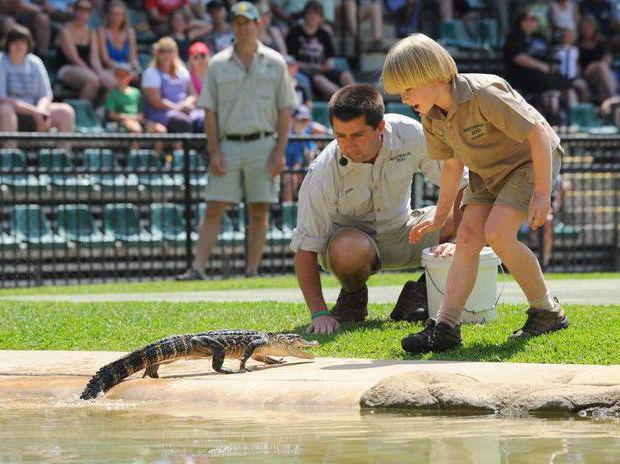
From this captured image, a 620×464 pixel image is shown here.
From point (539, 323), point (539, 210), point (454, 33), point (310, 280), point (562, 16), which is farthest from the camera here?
point (454, 33)

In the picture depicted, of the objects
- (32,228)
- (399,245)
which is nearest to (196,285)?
(32,228)

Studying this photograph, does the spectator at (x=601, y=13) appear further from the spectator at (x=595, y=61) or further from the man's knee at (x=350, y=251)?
the man's knee at (x=350, y=251)

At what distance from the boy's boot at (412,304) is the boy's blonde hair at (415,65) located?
162 cm

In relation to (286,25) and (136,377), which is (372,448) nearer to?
(136,377)

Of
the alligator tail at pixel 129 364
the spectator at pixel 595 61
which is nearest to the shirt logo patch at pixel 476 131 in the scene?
the alligator tail at pixel 129 364

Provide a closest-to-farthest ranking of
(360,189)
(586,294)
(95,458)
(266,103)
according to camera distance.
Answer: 1. (95,458)
2. (360,189)
3. (586,294)
4. (266,103)

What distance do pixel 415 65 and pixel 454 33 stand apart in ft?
47.7

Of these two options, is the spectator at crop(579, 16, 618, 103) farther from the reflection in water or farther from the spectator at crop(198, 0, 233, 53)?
the reflection in water

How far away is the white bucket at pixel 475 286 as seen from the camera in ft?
23.1

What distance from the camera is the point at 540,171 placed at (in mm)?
6039

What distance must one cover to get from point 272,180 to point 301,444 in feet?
24.9

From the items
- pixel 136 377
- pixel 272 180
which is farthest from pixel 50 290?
pixel 136 377

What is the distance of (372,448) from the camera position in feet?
15.6

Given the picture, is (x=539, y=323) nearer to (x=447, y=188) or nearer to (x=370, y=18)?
(x=447, y=188)
